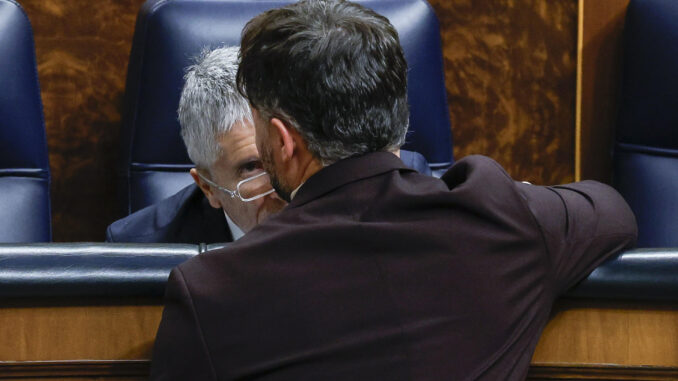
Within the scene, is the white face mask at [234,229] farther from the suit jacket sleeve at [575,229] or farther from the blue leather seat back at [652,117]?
the blue leather seat back at [652,117]

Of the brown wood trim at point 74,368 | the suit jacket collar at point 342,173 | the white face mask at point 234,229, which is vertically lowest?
the brown wood trim at point 74,368

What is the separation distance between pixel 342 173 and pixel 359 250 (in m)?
0.08

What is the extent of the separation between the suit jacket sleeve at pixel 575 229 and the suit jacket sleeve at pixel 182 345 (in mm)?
312

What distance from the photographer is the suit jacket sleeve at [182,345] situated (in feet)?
2.22

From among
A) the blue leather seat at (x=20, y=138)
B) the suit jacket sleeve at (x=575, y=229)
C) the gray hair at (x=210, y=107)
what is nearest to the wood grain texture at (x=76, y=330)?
the suit jacket sleeve at (x=575, y=229)

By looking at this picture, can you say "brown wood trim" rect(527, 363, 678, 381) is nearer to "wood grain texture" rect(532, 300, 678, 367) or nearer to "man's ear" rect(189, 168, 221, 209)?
"wood grain texture" rect(532, 300, 678, 367)

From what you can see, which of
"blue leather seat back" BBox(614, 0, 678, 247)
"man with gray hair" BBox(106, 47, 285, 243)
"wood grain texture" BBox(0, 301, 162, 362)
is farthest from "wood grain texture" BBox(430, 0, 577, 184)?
"wood grain texture" BBox(0, 301, 162, 362)

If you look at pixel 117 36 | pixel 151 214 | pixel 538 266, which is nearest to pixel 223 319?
pixel 538 266

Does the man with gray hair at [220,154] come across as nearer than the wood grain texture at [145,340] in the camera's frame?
No

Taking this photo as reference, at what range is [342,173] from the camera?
2.43 ft

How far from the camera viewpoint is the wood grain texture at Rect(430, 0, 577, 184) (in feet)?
5.43

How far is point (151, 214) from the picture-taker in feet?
4.31

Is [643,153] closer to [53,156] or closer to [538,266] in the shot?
[538,266]

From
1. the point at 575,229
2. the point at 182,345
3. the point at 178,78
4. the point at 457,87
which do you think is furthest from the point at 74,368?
the point at 457,87
